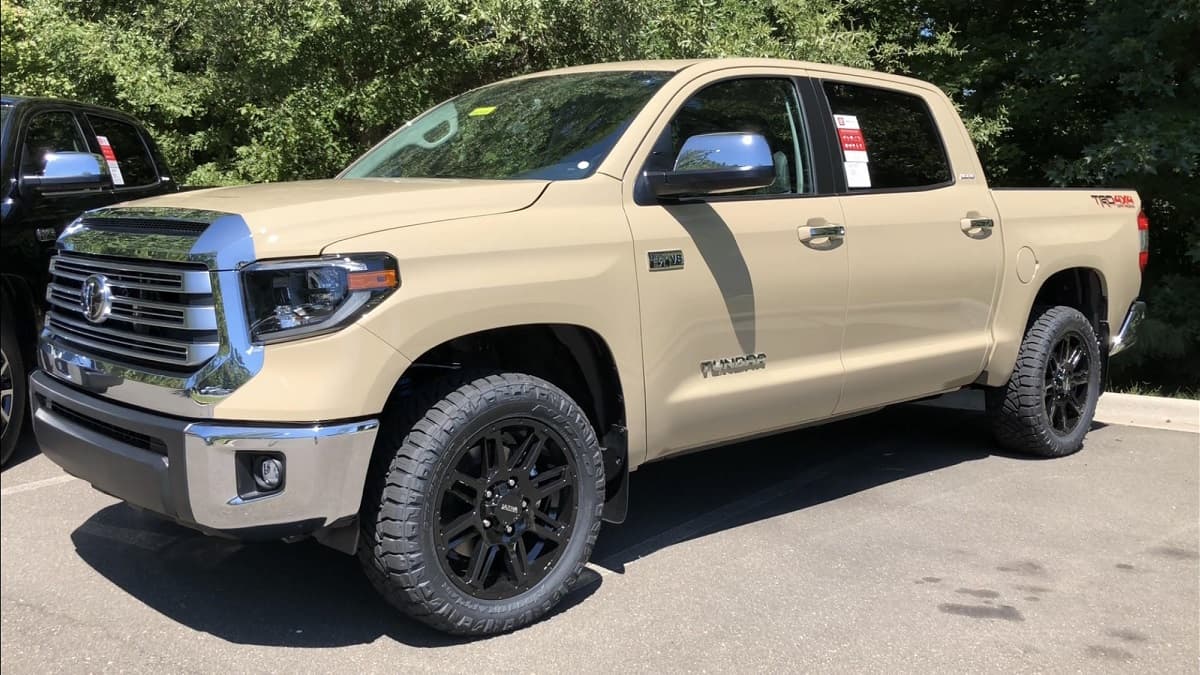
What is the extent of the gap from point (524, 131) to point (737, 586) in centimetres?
197

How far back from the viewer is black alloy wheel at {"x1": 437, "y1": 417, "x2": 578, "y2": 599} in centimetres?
343

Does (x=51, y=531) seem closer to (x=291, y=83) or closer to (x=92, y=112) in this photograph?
(x=92, y=112)

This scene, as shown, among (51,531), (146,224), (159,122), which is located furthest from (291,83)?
(146,224)

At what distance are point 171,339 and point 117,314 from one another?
36 cm

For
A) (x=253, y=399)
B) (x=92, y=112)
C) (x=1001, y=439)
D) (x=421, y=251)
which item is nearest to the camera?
(x=253, y=399)

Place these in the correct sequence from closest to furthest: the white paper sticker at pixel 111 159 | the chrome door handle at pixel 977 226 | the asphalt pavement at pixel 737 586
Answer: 1. the asphalt pavement at pixel 737 586
2. the chrome door handle at pixel 977 226
3. the white paper sticker at pixel 111 159

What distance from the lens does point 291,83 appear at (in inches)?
319

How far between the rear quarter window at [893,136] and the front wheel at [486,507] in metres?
1.95

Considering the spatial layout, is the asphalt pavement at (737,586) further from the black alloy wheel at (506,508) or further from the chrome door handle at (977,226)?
the chrome door handle at (977,226)

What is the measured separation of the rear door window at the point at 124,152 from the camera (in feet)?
21.4

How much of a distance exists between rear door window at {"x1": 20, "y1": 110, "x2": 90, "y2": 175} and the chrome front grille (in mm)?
2522

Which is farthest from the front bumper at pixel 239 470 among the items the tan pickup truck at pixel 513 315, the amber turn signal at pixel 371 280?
the amber turn signal at pixel 371 280

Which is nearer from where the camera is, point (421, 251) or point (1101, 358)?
point (421, 251)

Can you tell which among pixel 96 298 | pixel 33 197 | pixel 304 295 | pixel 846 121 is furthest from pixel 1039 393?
pixel 33 197
